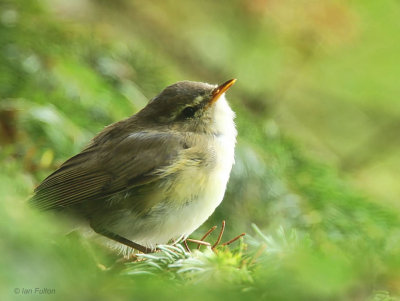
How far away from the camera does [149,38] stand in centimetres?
404

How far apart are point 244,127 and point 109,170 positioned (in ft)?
2.93

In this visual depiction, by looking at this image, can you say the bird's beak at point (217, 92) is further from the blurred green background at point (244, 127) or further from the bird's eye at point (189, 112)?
the blurred green background at point (244, 127)

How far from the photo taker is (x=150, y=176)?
8.77ft

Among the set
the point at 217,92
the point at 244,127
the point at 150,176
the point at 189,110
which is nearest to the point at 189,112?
the point at 189,110

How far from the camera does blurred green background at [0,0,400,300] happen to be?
944 millimetres

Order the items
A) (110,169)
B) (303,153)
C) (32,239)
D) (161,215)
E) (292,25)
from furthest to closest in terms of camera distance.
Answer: (292,25) → (303,153) → (110,169) → (161,215) → (32,239)

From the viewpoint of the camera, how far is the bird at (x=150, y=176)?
257cm

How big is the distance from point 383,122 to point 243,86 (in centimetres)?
143

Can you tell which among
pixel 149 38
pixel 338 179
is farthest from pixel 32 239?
pixel 149 38

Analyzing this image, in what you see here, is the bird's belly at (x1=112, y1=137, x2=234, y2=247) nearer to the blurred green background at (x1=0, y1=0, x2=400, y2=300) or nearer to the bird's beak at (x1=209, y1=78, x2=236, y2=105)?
the blurred green background at (x1=0, y1=0, x2=400, y2=300)

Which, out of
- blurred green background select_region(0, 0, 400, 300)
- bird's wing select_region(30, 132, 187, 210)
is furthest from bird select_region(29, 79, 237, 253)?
blurred green background select_region(0, 0, 400, 300)

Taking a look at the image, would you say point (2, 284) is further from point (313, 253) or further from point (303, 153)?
point (303, 153)

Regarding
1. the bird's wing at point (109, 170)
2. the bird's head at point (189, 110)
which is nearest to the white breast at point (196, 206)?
the bird's wing at point (109, 170)

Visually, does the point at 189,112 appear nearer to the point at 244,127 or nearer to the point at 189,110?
the point at 189,110
